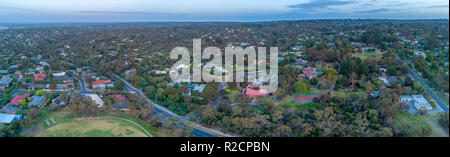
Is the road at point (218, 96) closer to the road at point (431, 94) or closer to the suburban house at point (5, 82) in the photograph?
the road at point (431, 94)

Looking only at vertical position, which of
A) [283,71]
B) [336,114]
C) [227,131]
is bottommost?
[227,131]

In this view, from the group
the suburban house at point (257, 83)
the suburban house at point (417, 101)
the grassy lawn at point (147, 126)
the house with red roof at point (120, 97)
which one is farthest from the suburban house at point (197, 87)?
the suburban house at point (417, 101)

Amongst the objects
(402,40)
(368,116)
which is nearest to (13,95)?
(368,116)

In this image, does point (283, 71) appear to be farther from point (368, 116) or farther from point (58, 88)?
point (58, 88)

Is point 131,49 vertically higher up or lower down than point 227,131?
higher up

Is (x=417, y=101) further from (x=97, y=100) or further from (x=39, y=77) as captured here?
(x=39, y=77)

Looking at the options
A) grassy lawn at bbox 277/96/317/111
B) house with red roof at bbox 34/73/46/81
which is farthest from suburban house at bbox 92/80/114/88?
grassy lawn at bbox 277/96/317/111

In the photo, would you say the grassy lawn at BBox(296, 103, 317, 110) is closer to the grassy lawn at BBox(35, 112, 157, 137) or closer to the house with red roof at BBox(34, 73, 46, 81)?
the grassy lawn at BBox(35, 112, 157, 137)
